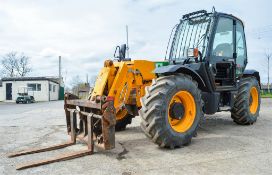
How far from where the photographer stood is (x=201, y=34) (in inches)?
285

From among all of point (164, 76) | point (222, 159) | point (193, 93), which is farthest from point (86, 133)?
point (222, 159)

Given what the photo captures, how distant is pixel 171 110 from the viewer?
18.9 feet

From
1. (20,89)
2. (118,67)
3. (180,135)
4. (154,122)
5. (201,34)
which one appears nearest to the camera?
(154,122)

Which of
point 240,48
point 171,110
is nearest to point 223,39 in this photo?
point 240,48

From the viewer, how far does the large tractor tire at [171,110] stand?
17.2ft

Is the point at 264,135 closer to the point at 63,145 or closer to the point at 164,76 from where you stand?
the point at 164,76

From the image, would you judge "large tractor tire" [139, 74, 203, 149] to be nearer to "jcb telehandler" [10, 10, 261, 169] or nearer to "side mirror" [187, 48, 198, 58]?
"jcb telehandler" [10, 10, 261, 169]

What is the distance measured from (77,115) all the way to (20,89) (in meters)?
39.2

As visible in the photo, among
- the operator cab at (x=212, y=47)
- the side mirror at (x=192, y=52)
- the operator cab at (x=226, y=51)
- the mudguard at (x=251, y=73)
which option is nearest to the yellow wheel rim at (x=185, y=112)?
the operator cab at (x=212, y=47)

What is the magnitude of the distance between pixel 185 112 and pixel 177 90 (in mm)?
617

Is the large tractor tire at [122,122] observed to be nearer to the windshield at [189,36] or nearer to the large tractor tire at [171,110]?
the windshield at [189,36]

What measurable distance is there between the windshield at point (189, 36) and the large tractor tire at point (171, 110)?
1488 mm

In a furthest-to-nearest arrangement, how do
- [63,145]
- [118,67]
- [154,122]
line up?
[118,67], [63,145], [154,122]

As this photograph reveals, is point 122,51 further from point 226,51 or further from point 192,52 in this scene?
point 226,51
